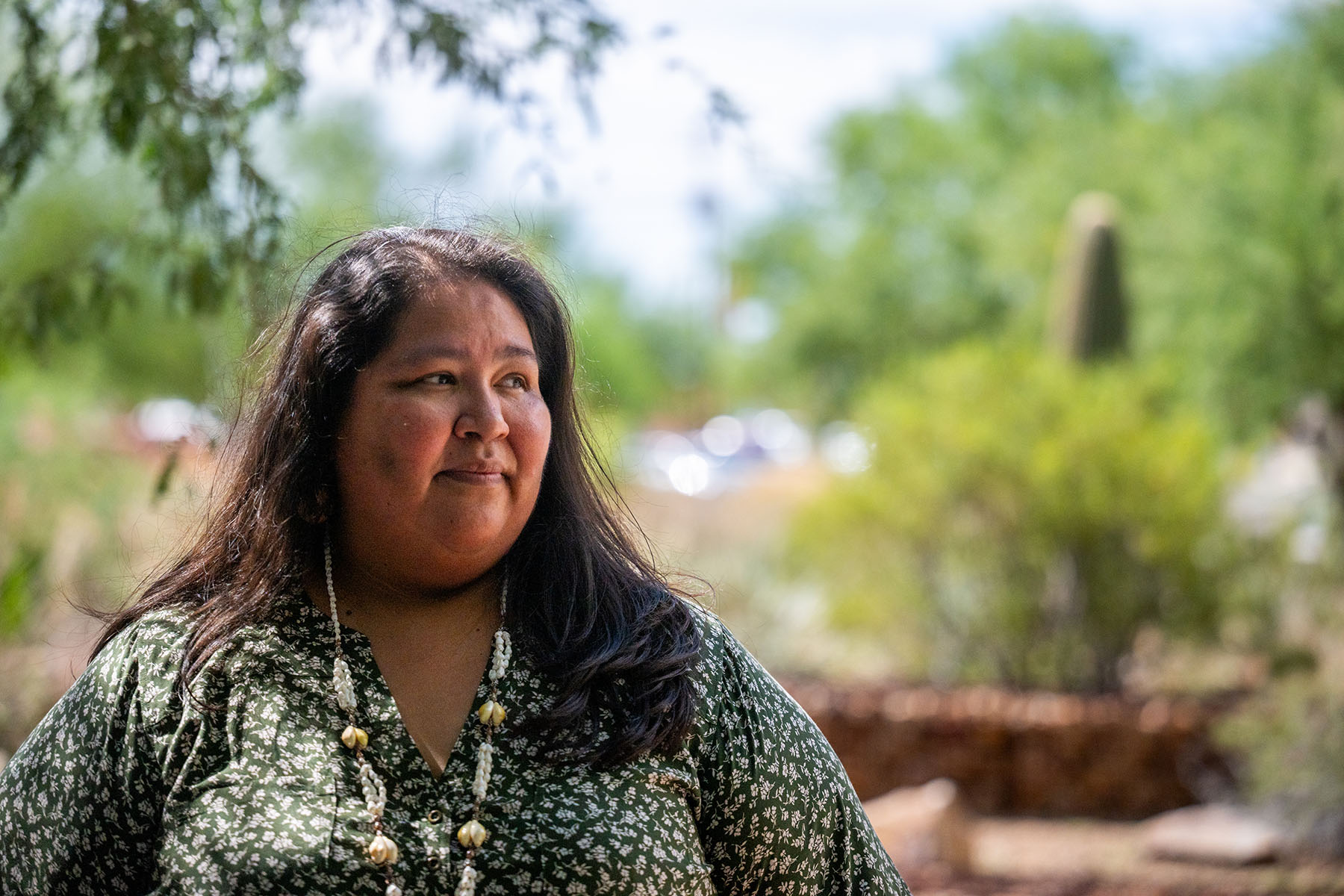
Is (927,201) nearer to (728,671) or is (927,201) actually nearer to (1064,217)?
(1064,217)

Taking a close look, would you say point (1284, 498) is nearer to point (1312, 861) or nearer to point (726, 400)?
point (1312, 861)

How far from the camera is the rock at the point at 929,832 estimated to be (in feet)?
22.0

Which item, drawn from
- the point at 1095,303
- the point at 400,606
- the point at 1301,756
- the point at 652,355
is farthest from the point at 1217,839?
the point at 652,355

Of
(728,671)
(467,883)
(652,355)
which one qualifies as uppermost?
(652,355)

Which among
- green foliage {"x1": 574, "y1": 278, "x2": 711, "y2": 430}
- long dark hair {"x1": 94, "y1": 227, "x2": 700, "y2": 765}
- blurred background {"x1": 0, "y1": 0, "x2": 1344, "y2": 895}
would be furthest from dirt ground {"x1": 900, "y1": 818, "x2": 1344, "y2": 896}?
green foliage {"x1": 574, "y1": 278, "x2": 711, "y2": 430}

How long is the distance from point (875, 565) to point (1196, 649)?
6.89 feet

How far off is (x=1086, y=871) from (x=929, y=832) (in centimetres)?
99

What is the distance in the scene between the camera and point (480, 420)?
2.13 meters

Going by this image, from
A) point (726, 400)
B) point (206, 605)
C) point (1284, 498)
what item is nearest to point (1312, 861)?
point (1284, 498)

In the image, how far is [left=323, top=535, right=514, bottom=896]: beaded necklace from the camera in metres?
1.97

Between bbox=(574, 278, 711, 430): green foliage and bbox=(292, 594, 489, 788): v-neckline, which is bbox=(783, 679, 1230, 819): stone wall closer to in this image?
bbox=(292, 594, 489, 788): v-neckline

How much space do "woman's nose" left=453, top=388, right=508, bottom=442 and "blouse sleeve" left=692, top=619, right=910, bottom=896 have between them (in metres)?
0.48

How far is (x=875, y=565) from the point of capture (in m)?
10.1

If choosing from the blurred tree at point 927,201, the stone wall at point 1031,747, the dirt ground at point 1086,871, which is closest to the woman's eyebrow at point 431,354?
the dirt ground at point 1086,871
